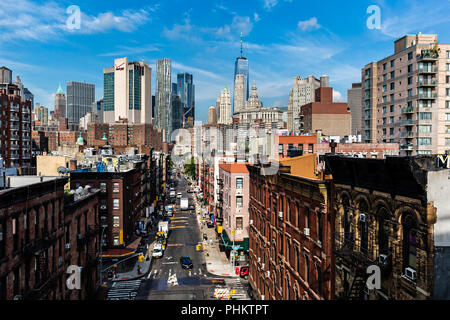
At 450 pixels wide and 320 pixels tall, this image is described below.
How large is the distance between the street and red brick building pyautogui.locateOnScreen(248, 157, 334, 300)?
665cm

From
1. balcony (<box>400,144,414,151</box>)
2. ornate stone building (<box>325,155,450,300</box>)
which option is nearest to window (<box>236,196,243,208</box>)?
balcony (<box>400,144,414,151</box>)

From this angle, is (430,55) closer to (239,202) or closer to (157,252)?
(239,202)

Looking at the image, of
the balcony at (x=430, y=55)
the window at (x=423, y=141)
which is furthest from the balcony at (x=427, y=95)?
the window at (x=423, y=141)

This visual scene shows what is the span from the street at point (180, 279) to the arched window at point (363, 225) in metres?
27.6

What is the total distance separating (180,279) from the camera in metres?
47.4

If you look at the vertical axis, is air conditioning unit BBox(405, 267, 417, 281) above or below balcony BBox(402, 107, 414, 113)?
below

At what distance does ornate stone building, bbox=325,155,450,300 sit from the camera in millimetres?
11188

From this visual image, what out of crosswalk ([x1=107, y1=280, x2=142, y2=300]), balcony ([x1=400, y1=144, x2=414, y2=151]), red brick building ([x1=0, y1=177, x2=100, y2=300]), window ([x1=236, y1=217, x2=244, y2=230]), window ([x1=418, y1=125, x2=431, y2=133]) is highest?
window ([x1=418, y1=125, x2=431, y2=133])

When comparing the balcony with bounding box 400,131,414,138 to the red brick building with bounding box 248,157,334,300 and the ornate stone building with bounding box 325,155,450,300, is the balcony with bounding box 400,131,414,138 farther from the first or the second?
the ornate stone building with bounding box 325,155,450,300

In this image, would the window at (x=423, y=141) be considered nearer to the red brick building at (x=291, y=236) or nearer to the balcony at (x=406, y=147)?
the balcony at (x=406, y=147)

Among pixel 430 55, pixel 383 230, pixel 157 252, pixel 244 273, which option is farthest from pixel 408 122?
pixel 383 230

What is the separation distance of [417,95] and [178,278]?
48.5m

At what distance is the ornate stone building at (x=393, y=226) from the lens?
11188 mm
